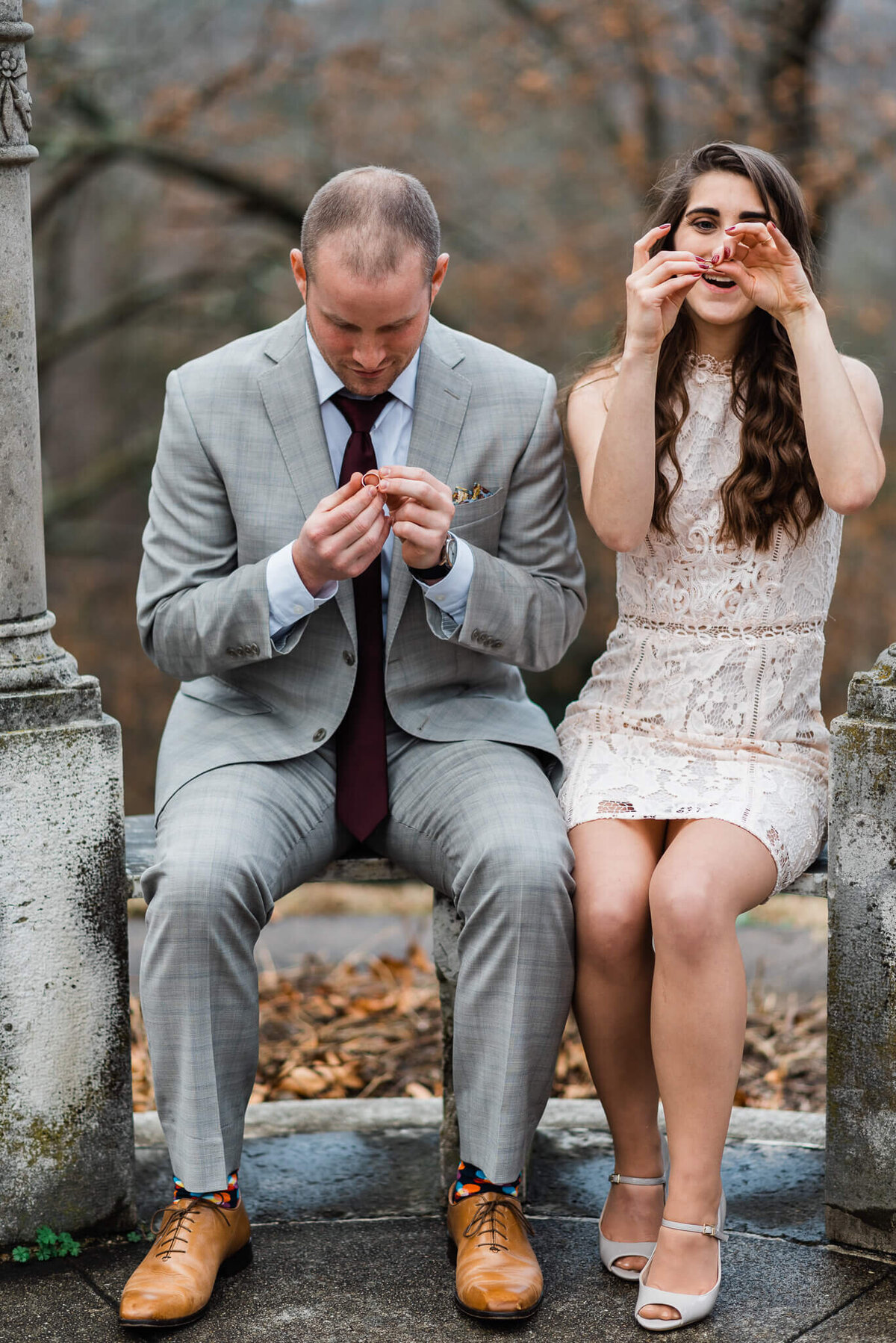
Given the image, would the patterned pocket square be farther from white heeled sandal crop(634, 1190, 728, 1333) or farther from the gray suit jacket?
white heeled sandal crop(634, 1190, 728, 1333)

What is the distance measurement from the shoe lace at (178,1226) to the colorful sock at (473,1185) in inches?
15.9

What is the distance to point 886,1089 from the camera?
Answer: 8.82ft

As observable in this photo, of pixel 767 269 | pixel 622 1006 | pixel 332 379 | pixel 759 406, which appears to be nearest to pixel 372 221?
pixel 332 379

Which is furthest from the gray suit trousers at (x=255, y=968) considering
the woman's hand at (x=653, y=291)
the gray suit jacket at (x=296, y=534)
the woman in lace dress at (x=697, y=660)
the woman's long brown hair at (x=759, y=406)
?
the woman's hand at (x=653, y=291)

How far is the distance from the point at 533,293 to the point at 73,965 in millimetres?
6738

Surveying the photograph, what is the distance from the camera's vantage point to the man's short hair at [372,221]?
254 centimetres

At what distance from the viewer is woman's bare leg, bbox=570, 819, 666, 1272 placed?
259 cm

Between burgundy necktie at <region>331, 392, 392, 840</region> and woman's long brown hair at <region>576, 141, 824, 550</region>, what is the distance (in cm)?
56

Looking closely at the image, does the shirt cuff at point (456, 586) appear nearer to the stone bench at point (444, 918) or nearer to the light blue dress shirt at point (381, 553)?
the light blue dress shirt at point (381, 553)

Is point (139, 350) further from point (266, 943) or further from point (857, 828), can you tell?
point (857, 828)

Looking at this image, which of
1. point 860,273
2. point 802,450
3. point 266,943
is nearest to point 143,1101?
point 266,943

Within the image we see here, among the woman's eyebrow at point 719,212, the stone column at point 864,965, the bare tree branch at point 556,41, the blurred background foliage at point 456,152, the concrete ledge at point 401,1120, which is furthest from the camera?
the bare tree branch at point 556,41

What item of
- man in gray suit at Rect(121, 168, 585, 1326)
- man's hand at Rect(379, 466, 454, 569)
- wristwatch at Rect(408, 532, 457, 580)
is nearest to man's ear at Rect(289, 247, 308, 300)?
man in gray suit at Rect(121, 168, 585, 1326)

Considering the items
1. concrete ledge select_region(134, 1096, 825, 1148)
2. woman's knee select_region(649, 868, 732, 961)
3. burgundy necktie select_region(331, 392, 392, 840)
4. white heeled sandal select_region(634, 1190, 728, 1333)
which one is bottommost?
concrete ledge select_region(134, 1096, 825, 1148)
